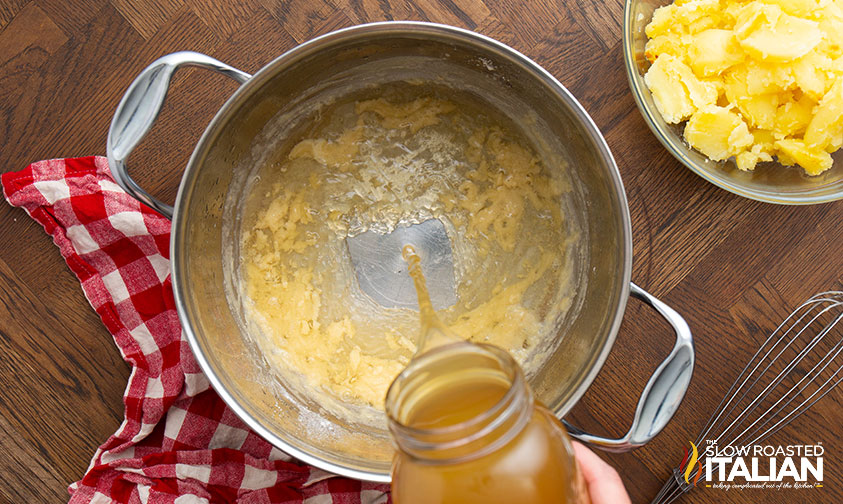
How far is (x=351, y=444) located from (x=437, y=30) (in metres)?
0.63

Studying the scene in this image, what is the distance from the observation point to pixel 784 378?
104 cm

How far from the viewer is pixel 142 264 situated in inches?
40.8

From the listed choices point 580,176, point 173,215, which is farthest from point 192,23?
point 580,176

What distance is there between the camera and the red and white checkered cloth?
3.31 ft

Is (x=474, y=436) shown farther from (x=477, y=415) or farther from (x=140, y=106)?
(x=140, y=106)

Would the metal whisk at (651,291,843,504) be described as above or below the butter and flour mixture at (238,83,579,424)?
below

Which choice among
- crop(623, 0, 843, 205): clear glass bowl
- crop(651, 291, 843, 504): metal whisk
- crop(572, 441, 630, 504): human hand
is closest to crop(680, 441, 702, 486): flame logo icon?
crop(651, 291, 843, 504): metal whisk

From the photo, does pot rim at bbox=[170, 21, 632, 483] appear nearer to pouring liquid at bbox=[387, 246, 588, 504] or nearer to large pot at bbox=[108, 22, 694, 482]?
large pot at bbox=[108, 22, 694, 482]

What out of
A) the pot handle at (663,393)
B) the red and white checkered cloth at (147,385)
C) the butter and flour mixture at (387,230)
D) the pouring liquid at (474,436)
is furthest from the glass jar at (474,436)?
the red and white checkered cloth at (147,385)

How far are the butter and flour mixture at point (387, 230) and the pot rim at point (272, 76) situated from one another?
0.14 metres

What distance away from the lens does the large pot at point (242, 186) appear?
2.60 ft

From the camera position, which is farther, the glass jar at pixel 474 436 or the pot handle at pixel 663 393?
the pot handle at pixel 663 393

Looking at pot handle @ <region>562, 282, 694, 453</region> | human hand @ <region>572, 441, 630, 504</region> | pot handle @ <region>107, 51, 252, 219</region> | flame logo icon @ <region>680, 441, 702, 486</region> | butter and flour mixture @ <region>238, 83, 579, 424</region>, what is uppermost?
pot handle @ <region>107, 51, 252, 219</region>

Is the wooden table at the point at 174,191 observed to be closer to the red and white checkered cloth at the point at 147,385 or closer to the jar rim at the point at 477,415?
the red and white checkered cloth at the point at 147,385
